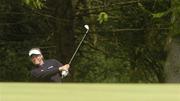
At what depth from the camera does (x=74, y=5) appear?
40.0 ft

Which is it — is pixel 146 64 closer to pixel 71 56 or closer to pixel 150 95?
pixel 71 56

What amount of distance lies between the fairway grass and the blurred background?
28.2 feet

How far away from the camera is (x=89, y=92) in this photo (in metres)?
2.10

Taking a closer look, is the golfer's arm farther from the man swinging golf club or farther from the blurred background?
the blurred background

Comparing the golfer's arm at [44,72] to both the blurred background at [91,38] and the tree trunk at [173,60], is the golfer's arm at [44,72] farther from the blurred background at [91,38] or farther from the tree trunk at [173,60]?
the blurred background at [91,38]

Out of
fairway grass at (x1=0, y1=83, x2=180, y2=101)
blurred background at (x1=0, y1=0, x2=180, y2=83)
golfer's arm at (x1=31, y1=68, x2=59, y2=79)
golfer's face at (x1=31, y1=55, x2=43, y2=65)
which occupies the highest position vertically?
fairway grass at (x1=0, y1=83, x2=180, y2=101)

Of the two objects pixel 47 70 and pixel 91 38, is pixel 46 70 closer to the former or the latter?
pixel 47 70

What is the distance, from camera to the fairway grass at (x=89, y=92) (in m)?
1.99

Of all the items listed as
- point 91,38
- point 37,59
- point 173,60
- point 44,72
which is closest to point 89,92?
point 44,72

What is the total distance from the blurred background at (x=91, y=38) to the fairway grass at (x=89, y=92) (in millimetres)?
8588

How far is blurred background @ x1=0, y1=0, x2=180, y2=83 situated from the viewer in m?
12.0

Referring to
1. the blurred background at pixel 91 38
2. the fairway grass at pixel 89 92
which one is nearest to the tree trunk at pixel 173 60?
the blurred background at pixel 91 38

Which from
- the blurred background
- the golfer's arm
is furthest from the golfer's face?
the blurred background

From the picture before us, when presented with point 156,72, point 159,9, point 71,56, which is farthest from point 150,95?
point 156,72
